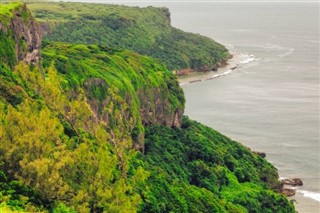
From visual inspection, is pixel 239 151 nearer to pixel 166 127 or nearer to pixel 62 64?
pixel 166 127

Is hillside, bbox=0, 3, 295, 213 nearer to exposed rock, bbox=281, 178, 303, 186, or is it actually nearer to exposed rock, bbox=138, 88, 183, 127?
exposed rock, bbox=138, 88, 183, 127

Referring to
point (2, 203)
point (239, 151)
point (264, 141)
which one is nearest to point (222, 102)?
point (264, 141)

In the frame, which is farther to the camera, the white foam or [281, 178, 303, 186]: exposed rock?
[281, 178, 303, 186]: exposed rock

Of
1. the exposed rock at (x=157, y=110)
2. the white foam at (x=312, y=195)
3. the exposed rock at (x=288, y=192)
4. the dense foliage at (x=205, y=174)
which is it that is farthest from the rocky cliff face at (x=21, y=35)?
the white foam at (x=312, y=195)

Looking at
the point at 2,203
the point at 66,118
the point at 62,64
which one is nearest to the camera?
the point at 2,203

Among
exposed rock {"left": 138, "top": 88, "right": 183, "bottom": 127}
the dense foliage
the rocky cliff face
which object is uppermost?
the rocky cliff face

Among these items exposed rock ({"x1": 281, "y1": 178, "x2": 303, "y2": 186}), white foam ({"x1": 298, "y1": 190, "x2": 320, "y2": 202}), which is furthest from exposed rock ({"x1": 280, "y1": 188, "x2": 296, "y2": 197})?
exposed rock ({"x1": 281, "y1": 178, "x2": 303, "y2": 186})

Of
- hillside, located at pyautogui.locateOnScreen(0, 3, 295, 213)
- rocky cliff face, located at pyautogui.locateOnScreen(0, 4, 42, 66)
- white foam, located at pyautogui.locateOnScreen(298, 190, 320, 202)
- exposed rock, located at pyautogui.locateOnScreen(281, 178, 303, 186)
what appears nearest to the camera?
hillside, located at pyautogui.locateOnScreen(0, 3, 295, 213)
